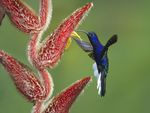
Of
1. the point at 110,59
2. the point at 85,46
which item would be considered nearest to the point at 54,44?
the point at 85,46

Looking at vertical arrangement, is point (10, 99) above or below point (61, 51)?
above

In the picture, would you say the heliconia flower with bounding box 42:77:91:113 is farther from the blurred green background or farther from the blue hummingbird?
the blurred green background

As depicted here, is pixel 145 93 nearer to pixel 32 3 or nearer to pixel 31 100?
pixel 32 3

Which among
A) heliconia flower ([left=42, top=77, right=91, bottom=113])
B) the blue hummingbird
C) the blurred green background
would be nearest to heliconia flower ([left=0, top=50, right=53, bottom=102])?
heliconia flower ([left=42, top=77, right=91, bottom=113])

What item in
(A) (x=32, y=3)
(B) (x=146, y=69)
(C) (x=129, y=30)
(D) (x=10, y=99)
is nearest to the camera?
(D) (x=10, y=99)

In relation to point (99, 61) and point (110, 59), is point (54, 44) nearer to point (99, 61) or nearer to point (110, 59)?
point (99, 61)

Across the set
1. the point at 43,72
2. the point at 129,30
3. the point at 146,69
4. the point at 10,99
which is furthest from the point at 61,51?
the point at 129,30
